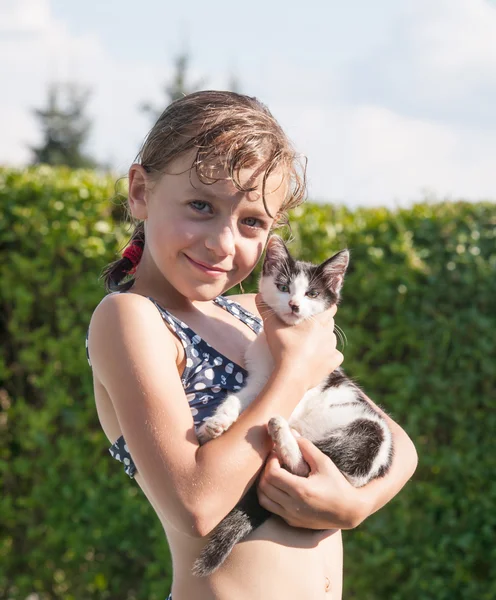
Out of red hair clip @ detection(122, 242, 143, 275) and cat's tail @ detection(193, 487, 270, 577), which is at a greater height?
red hair clip @ detection(122, 242, 143, 275)

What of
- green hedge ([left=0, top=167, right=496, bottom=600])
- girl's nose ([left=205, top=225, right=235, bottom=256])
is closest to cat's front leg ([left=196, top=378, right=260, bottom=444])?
girl's nose ([left=205, top=225, right=235, bottom=256])

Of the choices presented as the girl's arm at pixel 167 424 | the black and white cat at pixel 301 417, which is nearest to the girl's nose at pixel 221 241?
the girl's arm at pixel 167 424

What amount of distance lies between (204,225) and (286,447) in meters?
0.71

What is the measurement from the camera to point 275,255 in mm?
2826

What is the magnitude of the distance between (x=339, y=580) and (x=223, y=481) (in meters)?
0.78

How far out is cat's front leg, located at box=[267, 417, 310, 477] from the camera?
2107 millimetres

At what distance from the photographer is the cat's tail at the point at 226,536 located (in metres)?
2.08

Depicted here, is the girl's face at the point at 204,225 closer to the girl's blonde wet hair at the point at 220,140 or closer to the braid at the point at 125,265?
the girl's blonde wet hair at the point at 220,140

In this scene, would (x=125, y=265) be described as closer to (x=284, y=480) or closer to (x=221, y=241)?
(x=221, y=241)

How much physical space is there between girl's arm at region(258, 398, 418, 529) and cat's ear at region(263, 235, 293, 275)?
0.83m

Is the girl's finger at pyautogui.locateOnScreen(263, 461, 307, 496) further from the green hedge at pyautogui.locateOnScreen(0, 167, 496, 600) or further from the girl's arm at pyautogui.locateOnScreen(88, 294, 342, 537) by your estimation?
the green hedge at pyautogui.locateOnScreen(0, 167, 496, 600)

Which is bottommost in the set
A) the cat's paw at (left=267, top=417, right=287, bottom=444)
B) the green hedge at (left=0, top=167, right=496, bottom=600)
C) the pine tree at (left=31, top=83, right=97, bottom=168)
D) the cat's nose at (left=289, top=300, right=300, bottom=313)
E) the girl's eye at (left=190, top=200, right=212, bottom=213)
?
the pine tree at (left=31, top=83, right=97, bottom=168)

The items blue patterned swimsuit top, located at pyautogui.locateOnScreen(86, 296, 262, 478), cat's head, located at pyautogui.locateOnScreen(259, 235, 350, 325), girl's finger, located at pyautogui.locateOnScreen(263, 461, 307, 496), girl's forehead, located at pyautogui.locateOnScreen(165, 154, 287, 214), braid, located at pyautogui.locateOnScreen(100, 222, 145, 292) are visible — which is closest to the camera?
girl's finger, located at pyautogui.locateOnScreen(263, 461, 307, 496)

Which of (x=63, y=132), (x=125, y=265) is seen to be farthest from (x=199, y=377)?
(x=63, y=132)
